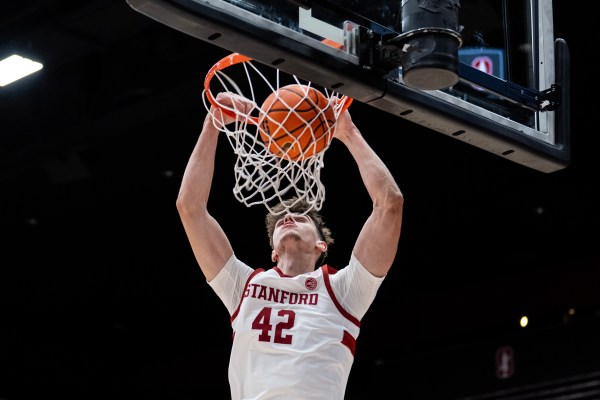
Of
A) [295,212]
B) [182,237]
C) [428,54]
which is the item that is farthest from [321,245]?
[182,237]

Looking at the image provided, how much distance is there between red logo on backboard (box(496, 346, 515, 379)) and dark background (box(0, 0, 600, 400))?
6 centimetres

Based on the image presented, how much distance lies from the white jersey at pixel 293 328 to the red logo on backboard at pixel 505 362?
5.57 metres

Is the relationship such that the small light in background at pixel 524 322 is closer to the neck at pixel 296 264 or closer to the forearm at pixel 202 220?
the neck at pixel 296 264

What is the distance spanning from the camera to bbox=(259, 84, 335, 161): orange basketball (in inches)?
167

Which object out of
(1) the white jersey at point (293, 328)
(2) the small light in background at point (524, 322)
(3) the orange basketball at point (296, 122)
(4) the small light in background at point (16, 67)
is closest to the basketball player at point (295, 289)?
(1) the white jersey at point (293, 328)

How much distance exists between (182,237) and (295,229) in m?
5.06

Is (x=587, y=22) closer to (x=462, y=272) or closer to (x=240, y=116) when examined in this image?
(x=240, y=116)

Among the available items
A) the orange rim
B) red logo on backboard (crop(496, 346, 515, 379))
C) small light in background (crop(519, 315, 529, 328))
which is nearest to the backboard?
the orange rim

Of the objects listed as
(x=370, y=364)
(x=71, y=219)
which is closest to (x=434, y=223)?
(x=370, y=364)

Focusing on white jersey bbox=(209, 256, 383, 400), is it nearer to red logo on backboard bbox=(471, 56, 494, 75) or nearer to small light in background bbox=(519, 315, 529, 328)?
red logo on backboard bbox=(471, 56, 494, 75)

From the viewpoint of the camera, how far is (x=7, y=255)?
32.3ft

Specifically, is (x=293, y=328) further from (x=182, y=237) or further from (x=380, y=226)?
(x=182, y=237)

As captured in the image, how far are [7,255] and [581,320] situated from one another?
5089 mm

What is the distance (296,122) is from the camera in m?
4.25
